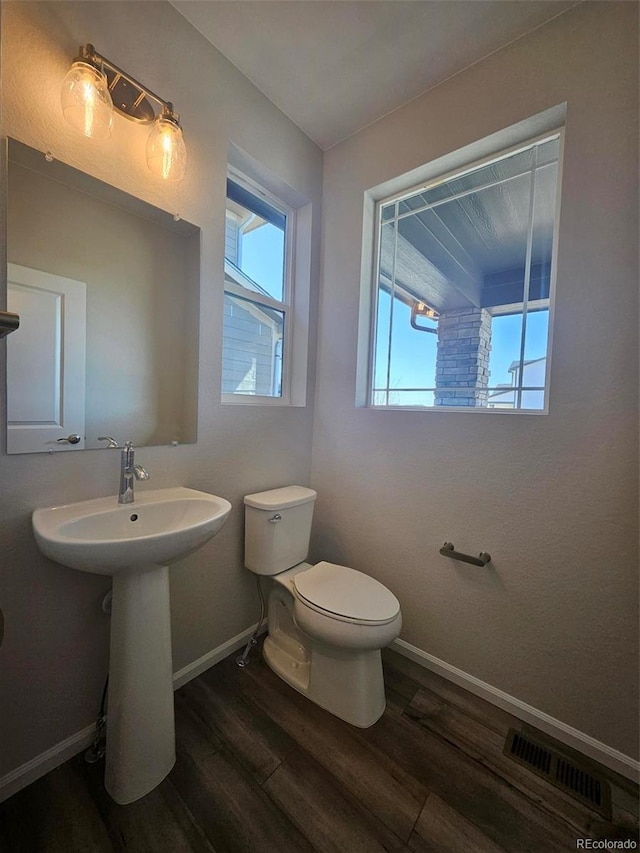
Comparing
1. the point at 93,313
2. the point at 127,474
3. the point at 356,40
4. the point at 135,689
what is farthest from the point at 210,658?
the point at 356,40

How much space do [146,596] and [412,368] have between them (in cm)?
146

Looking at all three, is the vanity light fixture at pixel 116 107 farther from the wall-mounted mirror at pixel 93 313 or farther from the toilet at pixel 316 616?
the toilet at pixel 316 616

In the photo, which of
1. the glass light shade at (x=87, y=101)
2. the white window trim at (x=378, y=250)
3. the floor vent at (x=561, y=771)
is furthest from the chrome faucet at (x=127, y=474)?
the floor vent at (x=561, y=771)

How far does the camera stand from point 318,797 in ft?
3.42

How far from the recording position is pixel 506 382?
1.43 metres

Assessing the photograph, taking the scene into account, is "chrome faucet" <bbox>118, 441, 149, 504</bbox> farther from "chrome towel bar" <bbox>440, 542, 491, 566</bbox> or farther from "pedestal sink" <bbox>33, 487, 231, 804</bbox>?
"chrome towel bar" <bbox>440, 542, 491, 566</bbox>

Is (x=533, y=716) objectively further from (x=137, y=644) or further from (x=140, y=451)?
(x=140, y=451)

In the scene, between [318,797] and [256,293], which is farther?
[256,293]

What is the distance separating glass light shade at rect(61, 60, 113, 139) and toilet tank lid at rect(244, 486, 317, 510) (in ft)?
4.58

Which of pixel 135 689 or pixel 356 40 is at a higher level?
pixel 356 40

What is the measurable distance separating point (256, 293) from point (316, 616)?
59.4 inches

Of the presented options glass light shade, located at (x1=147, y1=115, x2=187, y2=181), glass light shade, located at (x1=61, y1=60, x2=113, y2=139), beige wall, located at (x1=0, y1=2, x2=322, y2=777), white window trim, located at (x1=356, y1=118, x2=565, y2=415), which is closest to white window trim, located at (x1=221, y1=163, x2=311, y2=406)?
beige wall, located at (x1=0, y1=2, x2=322, y2=777)

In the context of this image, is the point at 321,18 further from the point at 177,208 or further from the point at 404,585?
the point at 404,585

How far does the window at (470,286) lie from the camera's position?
1.37 metres
